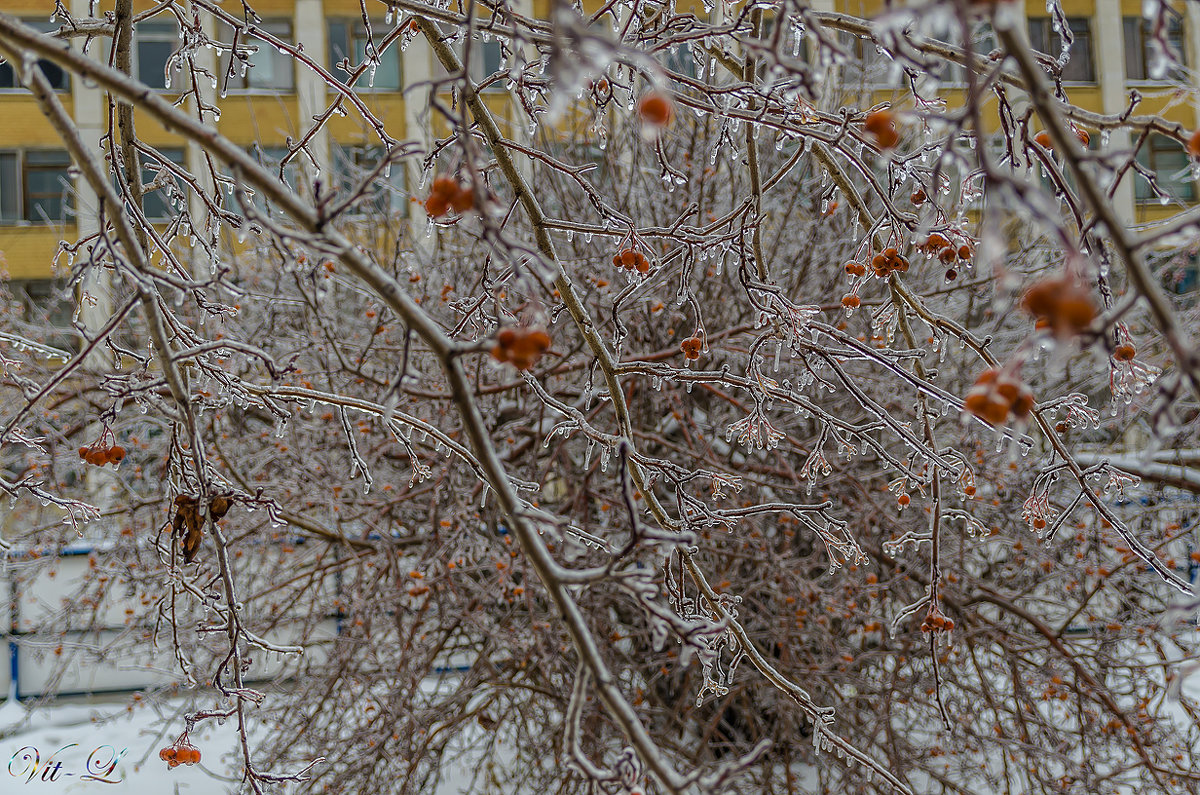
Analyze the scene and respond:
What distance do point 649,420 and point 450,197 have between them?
3429mm

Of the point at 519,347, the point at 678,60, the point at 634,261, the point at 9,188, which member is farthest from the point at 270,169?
the point at 9,188

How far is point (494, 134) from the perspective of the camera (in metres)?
1.48

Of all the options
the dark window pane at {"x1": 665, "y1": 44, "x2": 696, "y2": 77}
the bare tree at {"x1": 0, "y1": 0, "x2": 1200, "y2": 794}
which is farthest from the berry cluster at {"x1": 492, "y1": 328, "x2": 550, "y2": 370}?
the dark window pane at {"x1": 665, "y1": 44, "x2": 696, "y2": 77}

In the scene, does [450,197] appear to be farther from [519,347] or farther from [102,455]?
[102,455]

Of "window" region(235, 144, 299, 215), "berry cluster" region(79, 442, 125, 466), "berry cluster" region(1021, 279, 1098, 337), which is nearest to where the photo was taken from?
"berry cluster" region(1021, 279, 1098, 337)

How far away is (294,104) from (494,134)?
40.9ft

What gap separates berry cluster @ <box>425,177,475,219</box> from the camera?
0.83 m

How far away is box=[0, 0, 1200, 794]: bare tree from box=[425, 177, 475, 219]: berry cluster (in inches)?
0.4

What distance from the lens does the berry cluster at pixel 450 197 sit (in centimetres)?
83

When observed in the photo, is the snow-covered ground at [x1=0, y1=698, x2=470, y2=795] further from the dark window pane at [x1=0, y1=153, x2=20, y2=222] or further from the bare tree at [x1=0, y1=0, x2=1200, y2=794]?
the dark window pane at [x1=0, y1=153, x2=20, y2=222]

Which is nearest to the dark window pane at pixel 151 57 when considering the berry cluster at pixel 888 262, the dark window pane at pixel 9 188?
the dark window pane at pixel 9 188

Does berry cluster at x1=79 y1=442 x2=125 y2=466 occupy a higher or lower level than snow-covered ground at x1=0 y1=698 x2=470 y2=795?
higher

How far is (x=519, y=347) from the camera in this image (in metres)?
0.81

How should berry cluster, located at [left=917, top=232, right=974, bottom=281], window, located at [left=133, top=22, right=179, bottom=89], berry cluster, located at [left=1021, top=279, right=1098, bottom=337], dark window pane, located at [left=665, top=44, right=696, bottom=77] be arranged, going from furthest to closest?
window, located at [left=133, top=22, right=179, bottom=89] < dark window pane, located at [left=665, top=44, right=696, bottom=77] < berry cluster, located at [left=917, top=232, right=974, bottom=281] < berry cluster, located at [left=1021, top=279, right=1098, bottom=337]
